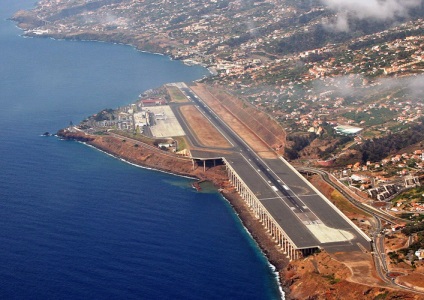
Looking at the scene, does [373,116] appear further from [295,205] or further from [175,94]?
[175,94]

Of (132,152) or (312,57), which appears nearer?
(132,152)

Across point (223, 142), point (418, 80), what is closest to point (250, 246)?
point (223, 142)

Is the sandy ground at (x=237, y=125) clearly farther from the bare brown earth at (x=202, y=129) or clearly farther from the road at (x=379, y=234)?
the road at (x=379, y=234)

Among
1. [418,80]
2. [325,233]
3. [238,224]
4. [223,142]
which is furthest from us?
[418,80]

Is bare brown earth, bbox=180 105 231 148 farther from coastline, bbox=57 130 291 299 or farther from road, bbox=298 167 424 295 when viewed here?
road, bbox=298 167 424 295

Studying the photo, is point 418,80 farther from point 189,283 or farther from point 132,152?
point 189,283

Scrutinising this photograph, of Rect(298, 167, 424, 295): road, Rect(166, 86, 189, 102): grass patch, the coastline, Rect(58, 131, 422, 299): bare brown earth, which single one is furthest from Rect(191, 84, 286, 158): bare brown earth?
Rect(58, 131, 422, 299): bare brown earth

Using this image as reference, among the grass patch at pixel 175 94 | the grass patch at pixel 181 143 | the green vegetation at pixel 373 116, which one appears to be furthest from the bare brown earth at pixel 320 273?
the grass patch at pixel 175 94
